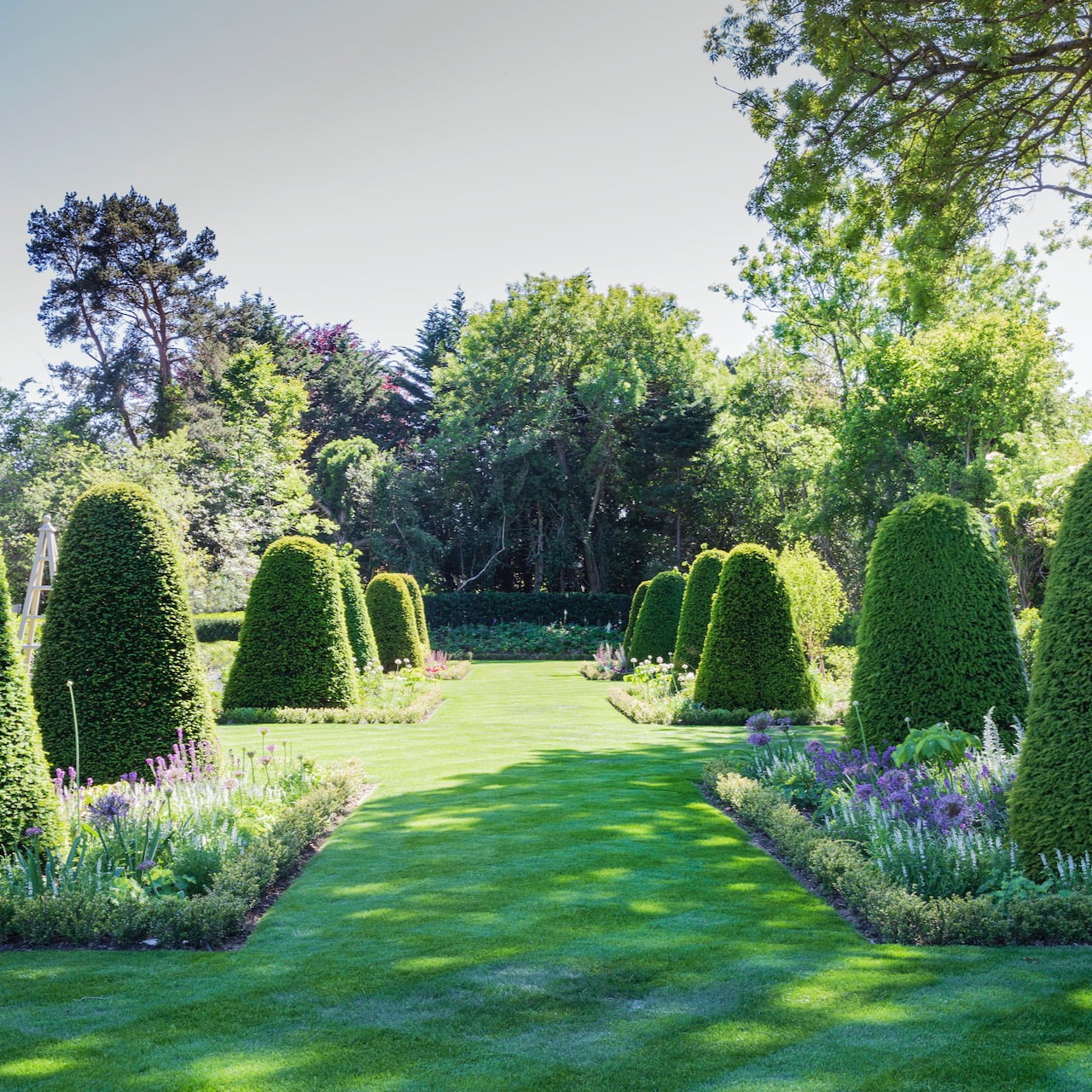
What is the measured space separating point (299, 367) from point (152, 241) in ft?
33.0

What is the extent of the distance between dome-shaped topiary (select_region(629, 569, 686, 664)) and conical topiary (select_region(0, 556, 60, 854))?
1561 centimetres

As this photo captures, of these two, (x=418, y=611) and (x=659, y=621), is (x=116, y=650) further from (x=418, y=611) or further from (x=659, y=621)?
(x=418, y=611)

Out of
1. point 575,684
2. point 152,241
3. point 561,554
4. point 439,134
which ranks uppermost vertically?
point 152,241

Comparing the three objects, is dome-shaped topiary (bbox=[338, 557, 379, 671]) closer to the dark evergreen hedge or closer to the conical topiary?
the conical topiary

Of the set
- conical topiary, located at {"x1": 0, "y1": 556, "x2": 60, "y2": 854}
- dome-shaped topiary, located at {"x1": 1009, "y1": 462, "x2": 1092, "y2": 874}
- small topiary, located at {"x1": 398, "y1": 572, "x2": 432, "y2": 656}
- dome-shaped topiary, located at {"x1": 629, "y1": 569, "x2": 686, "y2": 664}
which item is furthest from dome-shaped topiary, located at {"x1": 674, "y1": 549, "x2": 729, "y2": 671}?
conical topiary, located at {"x1": 0, "y1": 556, "x2": 60, "y2": 854}

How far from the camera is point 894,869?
5.10 m

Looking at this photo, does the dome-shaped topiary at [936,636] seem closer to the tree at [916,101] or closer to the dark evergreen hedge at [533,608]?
the tree at [916,101]

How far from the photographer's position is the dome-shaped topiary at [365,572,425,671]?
1988 cm

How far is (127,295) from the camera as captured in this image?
1334 inches

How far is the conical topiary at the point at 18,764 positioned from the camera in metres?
4.88

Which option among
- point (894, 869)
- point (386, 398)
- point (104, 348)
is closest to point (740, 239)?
point (386, 398)

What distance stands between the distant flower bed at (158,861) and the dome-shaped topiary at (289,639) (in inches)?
242

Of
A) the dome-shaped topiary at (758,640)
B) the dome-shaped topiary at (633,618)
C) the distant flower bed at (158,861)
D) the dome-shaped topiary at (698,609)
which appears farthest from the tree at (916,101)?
the dome-shaped topiary at (633,618)

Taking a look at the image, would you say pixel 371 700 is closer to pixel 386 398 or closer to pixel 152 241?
pixel 152 241
